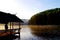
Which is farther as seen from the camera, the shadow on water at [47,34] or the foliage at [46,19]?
the foliage at [46,19]

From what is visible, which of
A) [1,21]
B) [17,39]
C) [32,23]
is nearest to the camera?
[1,21]

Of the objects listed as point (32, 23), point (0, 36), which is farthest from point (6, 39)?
point (32, 23)

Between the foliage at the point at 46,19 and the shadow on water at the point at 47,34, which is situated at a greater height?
the foliage at the point at 46,19

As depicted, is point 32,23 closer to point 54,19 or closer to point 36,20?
point 36,20

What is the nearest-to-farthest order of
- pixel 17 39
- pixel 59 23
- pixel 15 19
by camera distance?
1. pixel 15 19
2. pixel 17 39
3. pixel 59 23

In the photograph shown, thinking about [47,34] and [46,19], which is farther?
[46,19]

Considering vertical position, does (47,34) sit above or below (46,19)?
below

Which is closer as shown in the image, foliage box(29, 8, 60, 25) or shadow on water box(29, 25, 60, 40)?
shadow on water box(29, 25, 60, 40)

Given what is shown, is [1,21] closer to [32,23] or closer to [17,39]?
[17,39]

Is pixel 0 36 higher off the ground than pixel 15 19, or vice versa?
pixel 15 19

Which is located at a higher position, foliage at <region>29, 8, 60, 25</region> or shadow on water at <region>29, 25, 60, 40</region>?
foliage at <region>29, 8, 60, 25</region>

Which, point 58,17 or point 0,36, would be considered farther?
point 58,17

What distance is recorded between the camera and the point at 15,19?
30.2 m

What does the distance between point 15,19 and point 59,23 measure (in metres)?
80.9
